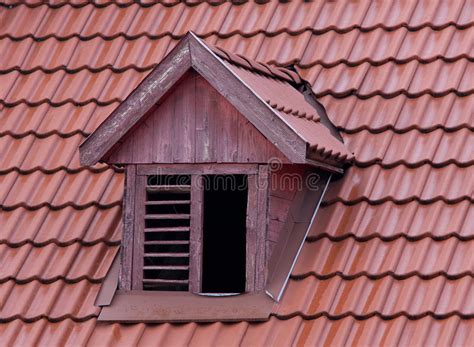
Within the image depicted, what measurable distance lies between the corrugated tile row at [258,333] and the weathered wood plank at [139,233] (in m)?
0.28

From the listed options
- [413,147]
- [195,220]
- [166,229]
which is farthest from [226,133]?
[413,147]

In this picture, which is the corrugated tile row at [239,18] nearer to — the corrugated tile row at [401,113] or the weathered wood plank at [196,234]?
the corrugated tile row at [401,113]

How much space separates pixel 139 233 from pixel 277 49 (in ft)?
5.38

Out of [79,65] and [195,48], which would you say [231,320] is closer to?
[195,48]

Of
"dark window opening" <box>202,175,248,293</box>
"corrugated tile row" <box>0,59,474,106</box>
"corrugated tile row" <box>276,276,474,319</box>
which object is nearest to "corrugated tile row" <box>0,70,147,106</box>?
"corrugated tile row" <box>0,59,474,106</box>

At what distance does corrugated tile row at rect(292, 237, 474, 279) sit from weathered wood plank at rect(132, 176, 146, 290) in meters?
0.83

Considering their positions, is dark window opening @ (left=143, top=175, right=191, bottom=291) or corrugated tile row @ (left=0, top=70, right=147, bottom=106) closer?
dark window opening @ (left=143, top=175, right=191, bottom=291)

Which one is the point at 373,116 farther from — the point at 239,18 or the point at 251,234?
the point at 239,18

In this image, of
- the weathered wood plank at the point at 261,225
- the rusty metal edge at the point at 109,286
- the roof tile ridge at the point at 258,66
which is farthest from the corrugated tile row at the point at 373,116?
the rusty metal edge at the point at 109,286

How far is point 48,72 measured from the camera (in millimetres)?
8555

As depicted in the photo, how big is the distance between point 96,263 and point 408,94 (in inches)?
79.1

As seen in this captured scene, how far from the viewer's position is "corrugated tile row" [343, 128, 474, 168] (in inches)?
287

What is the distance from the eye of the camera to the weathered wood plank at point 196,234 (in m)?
7.07

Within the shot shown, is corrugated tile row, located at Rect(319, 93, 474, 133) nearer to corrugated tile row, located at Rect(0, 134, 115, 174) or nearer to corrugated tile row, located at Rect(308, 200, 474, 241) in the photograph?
corrugated tile row, located at Rect(308, 200, 474, 241)
